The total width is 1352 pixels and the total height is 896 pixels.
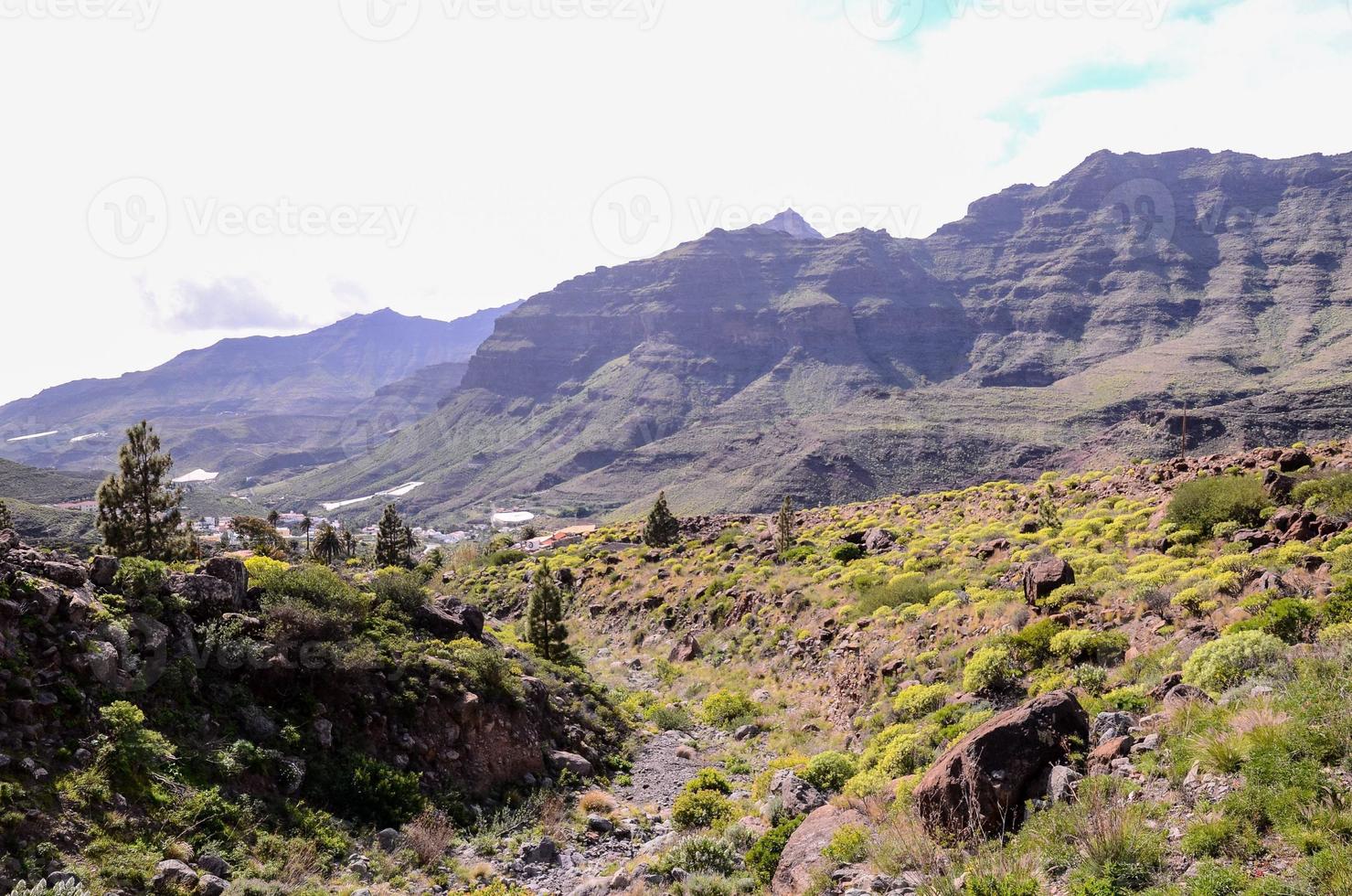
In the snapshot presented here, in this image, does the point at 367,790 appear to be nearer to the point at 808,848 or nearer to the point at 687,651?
the point at 808,848

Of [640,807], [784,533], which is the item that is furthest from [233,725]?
[784,533]

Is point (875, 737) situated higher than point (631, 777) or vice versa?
point (875, 737)

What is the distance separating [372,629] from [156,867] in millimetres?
6493

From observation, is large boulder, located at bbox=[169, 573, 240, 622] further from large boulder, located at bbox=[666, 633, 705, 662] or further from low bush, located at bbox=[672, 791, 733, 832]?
large boulder, located at bbox=[666, 633, 705, 662]

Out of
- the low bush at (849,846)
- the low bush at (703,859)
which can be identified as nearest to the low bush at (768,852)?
the low bush at (703,859)

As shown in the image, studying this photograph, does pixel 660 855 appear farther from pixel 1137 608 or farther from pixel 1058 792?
pixel 1137 608

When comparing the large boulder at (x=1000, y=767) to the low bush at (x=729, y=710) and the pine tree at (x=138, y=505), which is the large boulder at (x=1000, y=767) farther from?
the pine tree at (x=138, y=505)

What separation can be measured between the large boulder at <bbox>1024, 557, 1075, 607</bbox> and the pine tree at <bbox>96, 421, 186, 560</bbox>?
22.1 meters

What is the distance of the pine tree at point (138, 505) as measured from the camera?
18.5 metres

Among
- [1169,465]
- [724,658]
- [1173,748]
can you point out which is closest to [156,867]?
[1173,748]

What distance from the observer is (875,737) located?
41.3ft

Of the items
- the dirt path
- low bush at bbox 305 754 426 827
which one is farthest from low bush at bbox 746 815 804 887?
low bush at bbox 305 754 426 827

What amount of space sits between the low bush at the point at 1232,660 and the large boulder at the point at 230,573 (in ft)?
51.5

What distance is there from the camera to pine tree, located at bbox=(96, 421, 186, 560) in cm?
1848
